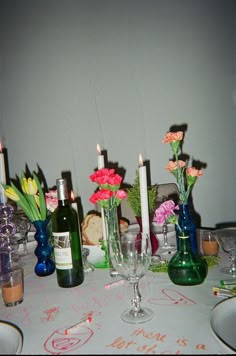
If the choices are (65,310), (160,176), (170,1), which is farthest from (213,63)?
(65,310)

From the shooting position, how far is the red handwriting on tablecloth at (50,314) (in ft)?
2.46

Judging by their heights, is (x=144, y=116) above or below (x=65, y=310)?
above

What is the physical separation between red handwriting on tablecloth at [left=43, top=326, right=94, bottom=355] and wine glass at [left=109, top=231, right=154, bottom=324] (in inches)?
4.6

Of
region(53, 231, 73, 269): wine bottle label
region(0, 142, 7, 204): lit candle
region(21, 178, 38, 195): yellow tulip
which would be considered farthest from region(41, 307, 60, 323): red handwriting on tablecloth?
region(0, 142, 7, 204): lit candle

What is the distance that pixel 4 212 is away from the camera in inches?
46.2

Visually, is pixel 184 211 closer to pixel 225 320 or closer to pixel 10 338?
pixel 225 320

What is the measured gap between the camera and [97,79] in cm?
227

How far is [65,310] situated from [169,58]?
6.36ft

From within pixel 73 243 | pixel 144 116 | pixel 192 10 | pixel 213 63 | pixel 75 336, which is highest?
pixel 192 10

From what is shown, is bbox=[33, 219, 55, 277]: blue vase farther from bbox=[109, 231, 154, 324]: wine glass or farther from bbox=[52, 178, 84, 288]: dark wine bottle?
bbox=[109, 231, 154, 324]: wine glass

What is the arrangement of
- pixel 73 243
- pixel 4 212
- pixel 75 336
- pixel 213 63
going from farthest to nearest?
1. pixel 213 63
2. pixel 4 212
3. pixel 73 243
4. pixel 75 336

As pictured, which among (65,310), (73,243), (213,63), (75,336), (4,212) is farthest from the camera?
(213,63)

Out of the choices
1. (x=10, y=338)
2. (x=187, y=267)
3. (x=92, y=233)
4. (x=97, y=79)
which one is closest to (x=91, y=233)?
(x=92, y=233)

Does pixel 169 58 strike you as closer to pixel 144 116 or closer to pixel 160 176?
pixel 144 116
